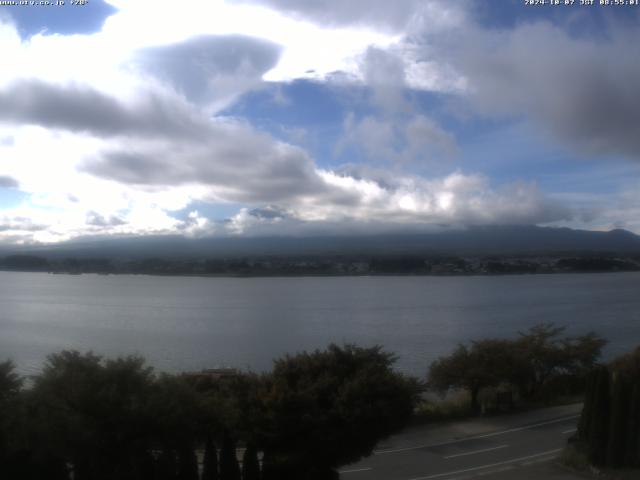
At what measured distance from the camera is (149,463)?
1078 centimetres

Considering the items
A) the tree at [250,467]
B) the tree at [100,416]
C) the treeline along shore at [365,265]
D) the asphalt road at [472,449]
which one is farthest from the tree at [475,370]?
the treeline along shore at [365,265]

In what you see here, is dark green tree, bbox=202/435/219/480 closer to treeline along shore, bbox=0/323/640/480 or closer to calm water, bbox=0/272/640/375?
treeline along shore, bbox=0/323/640/480

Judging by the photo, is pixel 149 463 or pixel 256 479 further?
pixel 256 479

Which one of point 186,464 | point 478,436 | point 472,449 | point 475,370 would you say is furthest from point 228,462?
point 475,370

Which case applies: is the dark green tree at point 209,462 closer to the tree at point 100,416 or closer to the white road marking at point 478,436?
the tree at point 100,416

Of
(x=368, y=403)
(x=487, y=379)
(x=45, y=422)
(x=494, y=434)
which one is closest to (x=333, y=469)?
(x=368, y=403)

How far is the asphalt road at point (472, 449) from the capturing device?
48.6ft

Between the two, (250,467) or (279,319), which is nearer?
(250,467)

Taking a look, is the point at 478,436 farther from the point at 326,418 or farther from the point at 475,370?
the point at 326,418

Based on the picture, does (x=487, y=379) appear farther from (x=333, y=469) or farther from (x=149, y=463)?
(x=149, y=463)

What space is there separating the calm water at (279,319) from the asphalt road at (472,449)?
563 inches

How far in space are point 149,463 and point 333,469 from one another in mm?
3552

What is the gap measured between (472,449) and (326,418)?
6942 mm

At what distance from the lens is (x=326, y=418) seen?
11.6 m
